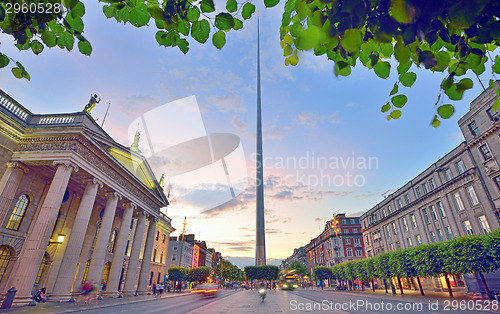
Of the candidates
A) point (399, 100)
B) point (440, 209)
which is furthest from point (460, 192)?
point (399, 100)

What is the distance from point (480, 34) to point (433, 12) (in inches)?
23.9

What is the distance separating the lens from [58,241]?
22.6 meters

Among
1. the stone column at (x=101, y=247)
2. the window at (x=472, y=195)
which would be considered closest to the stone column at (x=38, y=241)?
the stone column at (x=101, y=247)

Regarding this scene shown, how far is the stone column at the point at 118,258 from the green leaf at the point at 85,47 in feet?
93.7

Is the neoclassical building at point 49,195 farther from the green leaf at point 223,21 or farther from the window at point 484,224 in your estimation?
the window at point 484,224

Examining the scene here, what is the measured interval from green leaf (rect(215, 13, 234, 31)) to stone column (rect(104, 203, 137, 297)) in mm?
29850

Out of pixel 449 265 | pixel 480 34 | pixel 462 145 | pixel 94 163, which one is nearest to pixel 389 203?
pixel 462 145

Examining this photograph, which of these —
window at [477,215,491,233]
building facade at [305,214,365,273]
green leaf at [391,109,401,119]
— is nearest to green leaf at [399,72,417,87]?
green leaf at [391,109,401,119]

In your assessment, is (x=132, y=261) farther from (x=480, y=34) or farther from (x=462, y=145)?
(x=462, y=145)

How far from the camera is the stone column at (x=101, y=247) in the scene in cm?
2172

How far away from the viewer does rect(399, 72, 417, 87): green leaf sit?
2.73 m

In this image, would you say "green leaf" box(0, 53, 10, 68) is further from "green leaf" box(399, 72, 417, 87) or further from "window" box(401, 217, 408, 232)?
"window" box(401, 217, 408, 232)

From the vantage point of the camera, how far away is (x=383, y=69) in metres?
2.72

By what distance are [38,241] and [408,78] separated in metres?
22.6
